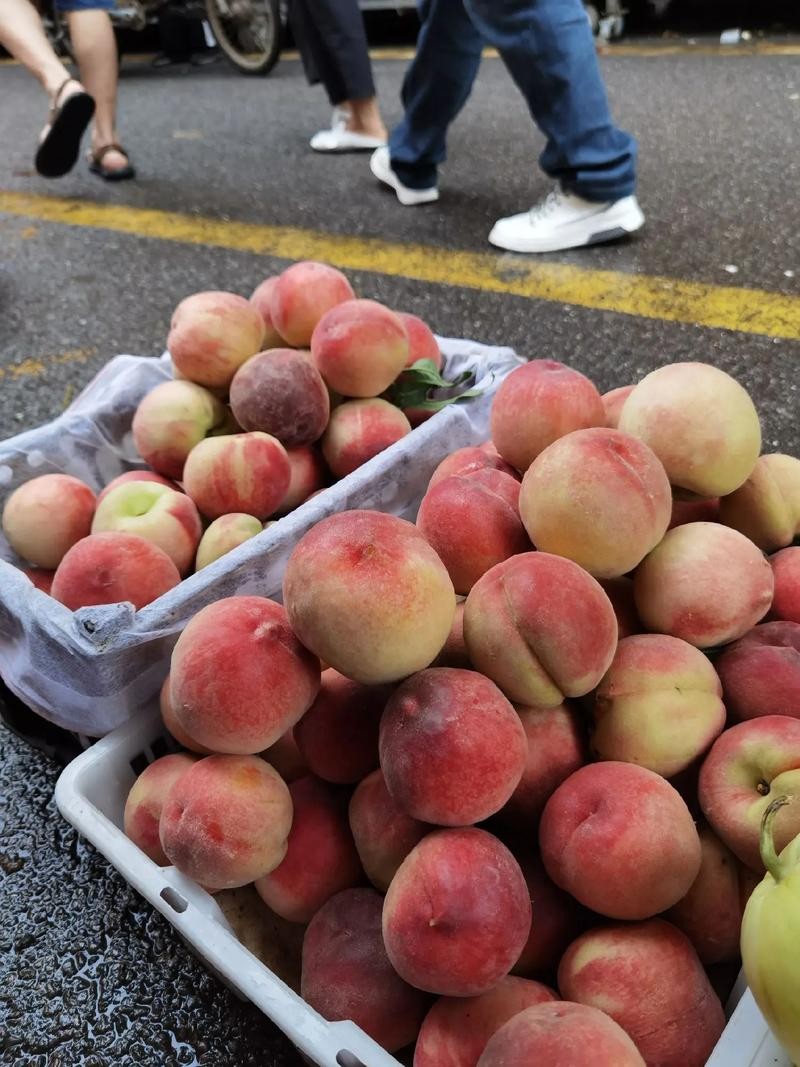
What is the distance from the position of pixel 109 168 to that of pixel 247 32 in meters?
2.77

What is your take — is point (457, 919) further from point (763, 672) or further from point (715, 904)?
point (763, 672)

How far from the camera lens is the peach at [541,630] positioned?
0.77 meters

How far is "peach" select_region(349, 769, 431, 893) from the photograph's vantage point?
2.60 feet

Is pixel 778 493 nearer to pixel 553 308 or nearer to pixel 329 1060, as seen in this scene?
pixel 329 1060

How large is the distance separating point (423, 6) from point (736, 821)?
271cm

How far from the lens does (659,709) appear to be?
815mm

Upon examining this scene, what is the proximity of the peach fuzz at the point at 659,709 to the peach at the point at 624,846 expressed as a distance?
0.16ft

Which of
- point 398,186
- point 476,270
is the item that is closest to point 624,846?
point 476,270

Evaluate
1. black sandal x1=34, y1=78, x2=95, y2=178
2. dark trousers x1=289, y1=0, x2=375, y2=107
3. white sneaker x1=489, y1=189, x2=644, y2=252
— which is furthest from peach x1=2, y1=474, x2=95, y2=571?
dark trousers x1=289, y1=0, x2=375, y2=107

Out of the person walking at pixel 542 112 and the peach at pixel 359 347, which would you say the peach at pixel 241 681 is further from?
the person walking at pixel 542 112

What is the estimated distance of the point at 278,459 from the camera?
1.28 meters

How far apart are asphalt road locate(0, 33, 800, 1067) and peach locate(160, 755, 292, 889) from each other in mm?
297

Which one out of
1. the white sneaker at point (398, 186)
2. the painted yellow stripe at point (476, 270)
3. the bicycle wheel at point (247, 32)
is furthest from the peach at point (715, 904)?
the bicycle wheel at point (247, 32)

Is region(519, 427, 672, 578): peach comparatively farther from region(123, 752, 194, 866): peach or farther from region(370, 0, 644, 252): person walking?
region(370, 0, 644, 252): person walking
